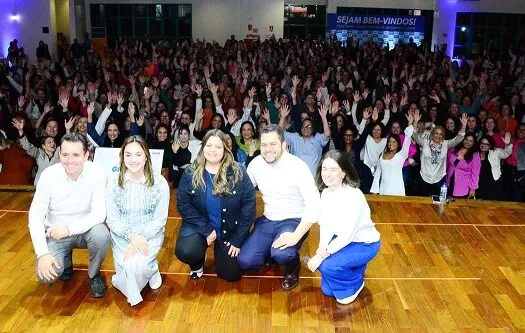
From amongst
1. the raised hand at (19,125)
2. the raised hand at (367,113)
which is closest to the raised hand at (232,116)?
the raised hand at (367,113)

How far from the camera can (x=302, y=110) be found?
304 inches

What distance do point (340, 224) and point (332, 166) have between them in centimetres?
34

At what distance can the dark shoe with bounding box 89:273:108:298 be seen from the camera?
12.2 feet

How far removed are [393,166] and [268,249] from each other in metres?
2.32

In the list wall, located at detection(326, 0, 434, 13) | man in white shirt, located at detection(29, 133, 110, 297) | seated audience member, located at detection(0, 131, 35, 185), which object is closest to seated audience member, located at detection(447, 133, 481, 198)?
man in white shirt, located at detection(29, 133, 110, 297)

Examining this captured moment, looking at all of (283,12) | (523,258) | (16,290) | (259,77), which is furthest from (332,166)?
(283,12)

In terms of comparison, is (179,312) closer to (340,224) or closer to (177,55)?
(340,224)

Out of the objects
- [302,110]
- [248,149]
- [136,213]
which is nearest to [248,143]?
[248,149]

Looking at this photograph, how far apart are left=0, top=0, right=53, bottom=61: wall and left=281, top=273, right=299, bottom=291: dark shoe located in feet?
42.6

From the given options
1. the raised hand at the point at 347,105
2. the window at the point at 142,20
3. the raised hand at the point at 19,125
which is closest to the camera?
the raised hand at the point at 19,125

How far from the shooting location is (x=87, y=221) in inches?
145

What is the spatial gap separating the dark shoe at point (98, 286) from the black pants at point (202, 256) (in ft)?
1.60

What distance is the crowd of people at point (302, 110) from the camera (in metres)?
6.04

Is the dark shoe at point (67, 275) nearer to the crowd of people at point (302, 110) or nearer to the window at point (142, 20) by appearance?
the crowd of people at point (302, 110)
